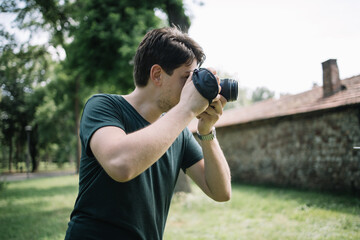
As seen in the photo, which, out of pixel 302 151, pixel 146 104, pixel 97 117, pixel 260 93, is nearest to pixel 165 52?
pixel 146 104

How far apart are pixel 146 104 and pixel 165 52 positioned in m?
0.33

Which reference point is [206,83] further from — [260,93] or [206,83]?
[260,93]

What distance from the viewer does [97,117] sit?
1.21m

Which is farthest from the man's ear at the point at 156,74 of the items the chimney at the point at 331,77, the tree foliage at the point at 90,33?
the chimney at the point at 331,77

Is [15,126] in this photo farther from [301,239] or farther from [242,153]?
[301,239]

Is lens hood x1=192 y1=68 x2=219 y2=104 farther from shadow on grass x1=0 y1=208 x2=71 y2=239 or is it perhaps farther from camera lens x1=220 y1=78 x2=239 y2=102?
shadow on grass x1=0 y1=208 x2=71 y2=239

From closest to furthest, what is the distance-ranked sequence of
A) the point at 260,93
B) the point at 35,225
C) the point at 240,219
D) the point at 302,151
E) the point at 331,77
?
1. the point at 240,219
2. the point at 35,225
3. the point at 302,151
4. the point at 331,77
5. the point at 260,93

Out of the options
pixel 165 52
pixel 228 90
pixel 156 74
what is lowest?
pixel 228 90

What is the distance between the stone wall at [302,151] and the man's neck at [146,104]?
33.5 ft

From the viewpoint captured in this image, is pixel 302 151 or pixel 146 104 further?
pixel 302 151

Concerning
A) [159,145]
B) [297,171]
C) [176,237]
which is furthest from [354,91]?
[159,145]

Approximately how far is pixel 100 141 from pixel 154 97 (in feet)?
1.82

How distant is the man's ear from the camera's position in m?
1.57

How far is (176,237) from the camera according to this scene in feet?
17.3
